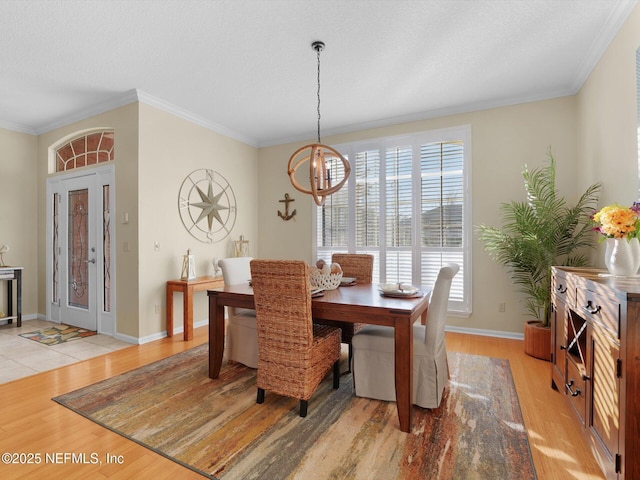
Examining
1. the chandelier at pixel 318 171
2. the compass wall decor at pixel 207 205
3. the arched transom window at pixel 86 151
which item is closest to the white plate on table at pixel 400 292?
the chandelier at pixel 318 171

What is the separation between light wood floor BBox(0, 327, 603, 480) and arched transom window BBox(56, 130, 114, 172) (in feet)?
8.38

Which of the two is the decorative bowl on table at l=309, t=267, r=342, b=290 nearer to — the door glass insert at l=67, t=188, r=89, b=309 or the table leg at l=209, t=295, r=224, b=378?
the table leg at l=209, t=295, r=224, b=378

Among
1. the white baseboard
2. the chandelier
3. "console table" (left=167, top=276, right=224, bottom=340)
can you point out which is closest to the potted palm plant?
the white baseboard

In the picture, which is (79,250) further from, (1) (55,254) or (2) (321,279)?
(2) (321,279)

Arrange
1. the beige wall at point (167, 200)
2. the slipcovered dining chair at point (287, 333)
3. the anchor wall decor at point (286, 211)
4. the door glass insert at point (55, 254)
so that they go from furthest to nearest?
the anchor wall decor at point (286, 211), the door glass insert at point (55, 254), the beige wall at point (167, 200), the slipcovered dining chair at point (287, 333)

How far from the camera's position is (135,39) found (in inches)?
106

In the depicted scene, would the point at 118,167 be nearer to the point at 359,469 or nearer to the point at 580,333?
the point at 359,469

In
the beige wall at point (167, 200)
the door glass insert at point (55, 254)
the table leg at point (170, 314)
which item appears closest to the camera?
the beige wall at point (167, 200)

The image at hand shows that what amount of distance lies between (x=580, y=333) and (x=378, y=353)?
1215mm

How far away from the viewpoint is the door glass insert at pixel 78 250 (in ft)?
14.2

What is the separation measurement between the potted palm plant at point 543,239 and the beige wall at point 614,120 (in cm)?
29

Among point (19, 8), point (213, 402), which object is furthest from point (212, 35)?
point (213, 402)

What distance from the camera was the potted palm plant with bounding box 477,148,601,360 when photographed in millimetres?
3275

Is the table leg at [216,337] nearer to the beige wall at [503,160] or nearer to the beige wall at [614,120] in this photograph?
the beige wall at [503,160]
